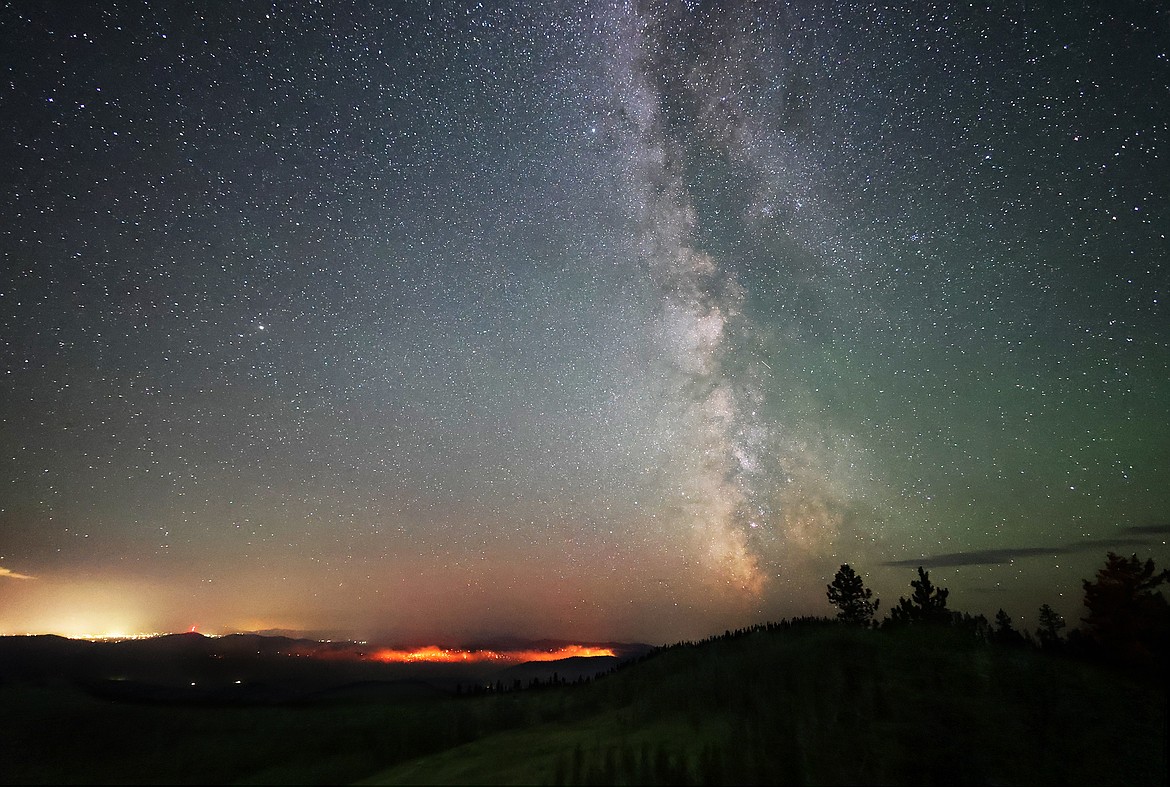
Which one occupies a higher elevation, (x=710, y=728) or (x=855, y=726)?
(x=855, y=726)

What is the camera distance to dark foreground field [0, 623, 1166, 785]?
19891 millimetres

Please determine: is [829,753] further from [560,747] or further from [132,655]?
[132,655]

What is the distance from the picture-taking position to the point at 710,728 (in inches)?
909

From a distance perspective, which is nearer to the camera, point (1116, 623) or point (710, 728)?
point (710, 728)

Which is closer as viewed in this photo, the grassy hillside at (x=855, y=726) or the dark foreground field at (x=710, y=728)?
the grassy hillside at (x=855, y=726)

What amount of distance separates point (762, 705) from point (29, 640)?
178 meters

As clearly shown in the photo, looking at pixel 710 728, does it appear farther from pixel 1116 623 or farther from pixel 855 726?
pixel 1116 623

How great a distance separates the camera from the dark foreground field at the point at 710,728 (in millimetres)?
19891

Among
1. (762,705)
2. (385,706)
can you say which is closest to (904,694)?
(762,705)

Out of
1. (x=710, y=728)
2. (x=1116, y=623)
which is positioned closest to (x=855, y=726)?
(x=710, y=728)

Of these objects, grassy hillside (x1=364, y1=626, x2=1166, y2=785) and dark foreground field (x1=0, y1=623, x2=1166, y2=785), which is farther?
dark foreground field (x1=0, y1=623, x2=1166, y2=785)

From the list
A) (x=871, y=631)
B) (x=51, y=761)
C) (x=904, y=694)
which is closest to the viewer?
(x=904, y=694)

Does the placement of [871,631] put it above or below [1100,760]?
above

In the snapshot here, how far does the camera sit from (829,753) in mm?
20547
